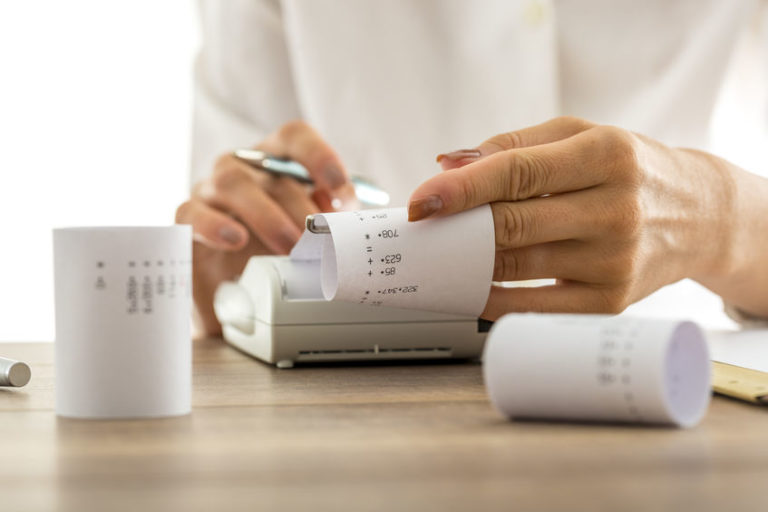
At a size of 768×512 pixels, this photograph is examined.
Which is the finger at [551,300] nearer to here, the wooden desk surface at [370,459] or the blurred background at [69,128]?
the wooden desk surface at [370,459]

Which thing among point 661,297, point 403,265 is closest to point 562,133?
point 403,265

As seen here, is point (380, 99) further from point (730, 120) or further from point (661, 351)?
point (661, 351)

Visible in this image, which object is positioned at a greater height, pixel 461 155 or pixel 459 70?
pixel 459 70

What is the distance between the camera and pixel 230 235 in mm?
1151

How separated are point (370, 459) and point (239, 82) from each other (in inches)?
49.5

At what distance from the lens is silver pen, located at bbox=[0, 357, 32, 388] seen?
27.7 inches

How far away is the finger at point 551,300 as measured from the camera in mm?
798

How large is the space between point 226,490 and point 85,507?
65mm

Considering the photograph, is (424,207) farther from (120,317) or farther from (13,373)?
(13,373)

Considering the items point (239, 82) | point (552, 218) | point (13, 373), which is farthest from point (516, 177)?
point (239, 82)

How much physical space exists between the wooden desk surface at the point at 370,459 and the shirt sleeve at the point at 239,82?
38.7 inches

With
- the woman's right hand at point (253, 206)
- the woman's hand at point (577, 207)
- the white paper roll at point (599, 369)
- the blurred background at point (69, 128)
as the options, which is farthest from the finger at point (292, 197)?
the blurred background at point (69, 128)

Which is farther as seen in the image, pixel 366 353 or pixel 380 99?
pixel 380 99

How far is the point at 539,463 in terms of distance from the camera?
1.47 ft
